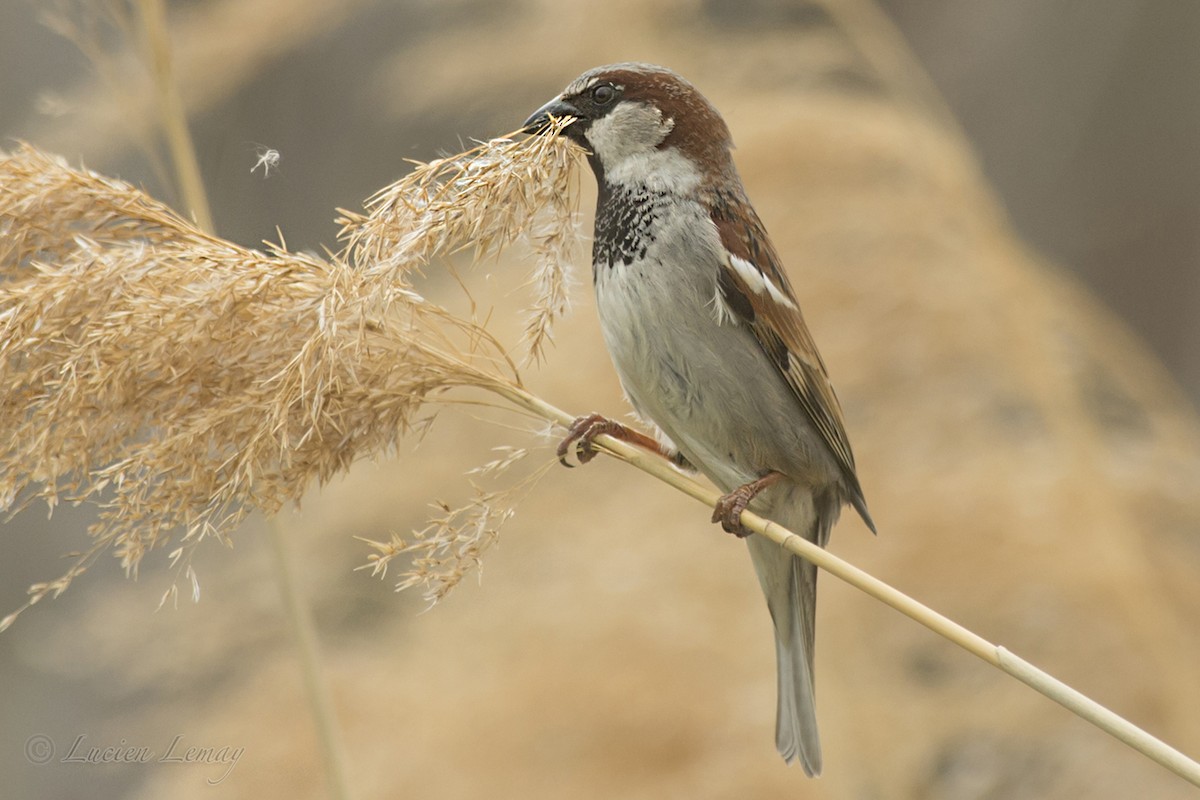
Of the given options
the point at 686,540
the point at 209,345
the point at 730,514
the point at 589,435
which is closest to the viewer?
the point at 209,345

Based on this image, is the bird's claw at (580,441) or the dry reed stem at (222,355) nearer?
the dry reed stem at (222,355)

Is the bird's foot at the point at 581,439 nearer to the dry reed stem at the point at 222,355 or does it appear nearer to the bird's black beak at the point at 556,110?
the dry reed stem at the point at 222,355

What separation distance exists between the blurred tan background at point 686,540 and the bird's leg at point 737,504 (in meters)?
1.91

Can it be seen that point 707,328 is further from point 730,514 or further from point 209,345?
point 209,345

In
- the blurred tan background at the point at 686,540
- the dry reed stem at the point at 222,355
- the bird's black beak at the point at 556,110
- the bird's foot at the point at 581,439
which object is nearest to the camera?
the dry reed stem at the point at 222,355

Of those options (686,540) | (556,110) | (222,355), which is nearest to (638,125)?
(556,110)

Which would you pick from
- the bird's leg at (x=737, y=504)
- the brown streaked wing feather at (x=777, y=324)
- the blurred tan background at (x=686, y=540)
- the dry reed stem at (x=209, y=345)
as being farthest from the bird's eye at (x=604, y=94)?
the blurred tan background at (x=686, y=540)

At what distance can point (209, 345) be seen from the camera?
52.9 inches

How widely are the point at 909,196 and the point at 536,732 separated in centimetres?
255

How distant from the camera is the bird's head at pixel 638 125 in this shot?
72.0 inches

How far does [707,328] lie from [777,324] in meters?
0.14

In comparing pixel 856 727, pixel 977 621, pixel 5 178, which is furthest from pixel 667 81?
pixel 977 621

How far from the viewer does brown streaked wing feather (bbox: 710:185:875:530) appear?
184 centimetres

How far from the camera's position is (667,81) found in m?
1.87
